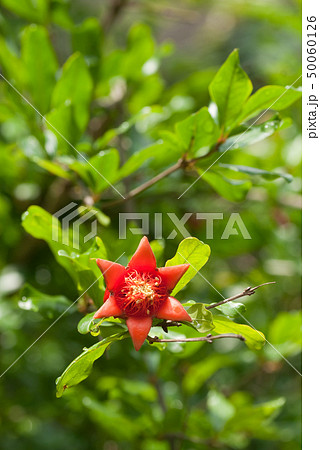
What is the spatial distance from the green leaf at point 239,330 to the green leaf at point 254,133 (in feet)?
0.96

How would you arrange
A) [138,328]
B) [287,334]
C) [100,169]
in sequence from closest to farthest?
[138,328]
[100,169]
[287,334]

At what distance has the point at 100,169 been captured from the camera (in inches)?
29.6

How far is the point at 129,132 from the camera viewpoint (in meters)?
1.03

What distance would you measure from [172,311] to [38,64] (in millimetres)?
605

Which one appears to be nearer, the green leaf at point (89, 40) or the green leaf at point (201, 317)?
the green leaf at point (201, 317)

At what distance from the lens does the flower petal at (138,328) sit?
0.50 meters

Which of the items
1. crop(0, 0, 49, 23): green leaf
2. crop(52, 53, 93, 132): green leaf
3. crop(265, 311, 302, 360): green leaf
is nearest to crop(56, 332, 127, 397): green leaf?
crop(52, 53, 93, 132): green leaf

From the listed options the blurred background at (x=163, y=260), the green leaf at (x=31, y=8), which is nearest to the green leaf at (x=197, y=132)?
the blurred background at (x=163, y=260)

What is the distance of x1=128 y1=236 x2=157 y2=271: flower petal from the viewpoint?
0.54 meters

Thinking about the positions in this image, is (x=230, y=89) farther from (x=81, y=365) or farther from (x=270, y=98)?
(x=81, y=365)

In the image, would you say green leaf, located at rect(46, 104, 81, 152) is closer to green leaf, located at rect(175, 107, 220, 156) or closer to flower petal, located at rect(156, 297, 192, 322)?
green leaf, located at rect(175, 107, 220, 156)

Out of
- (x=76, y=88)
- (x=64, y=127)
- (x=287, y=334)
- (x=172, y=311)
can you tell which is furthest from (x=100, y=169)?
(x=287, y=334)

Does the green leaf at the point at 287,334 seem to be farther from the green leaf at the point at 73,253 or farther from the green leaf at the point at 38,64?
the green leaf at the point at 38,64
